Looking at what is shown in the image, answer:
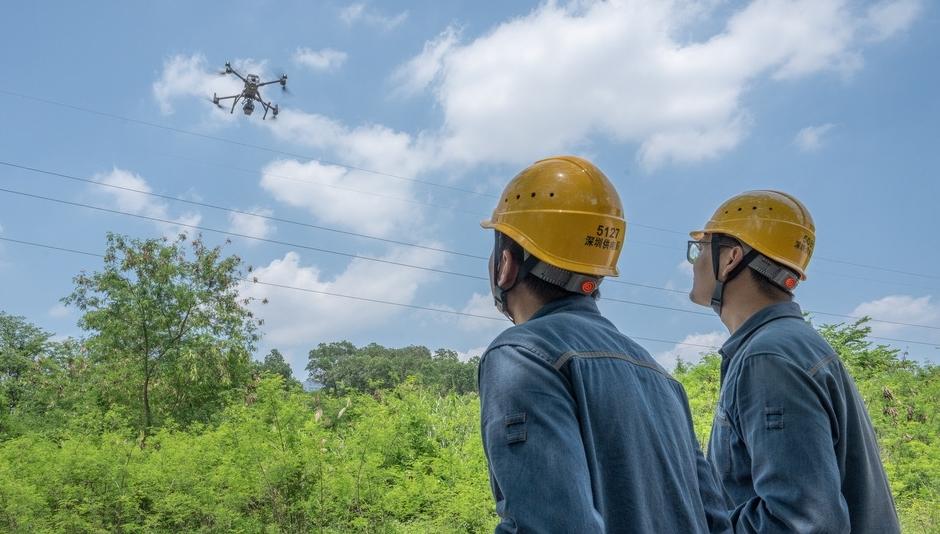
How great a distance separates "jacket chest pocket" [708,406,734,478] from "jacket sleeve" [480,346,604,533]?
94 centimetres

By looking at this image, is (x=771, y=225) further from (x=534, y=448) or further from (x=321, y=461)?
(x=321, y=461)

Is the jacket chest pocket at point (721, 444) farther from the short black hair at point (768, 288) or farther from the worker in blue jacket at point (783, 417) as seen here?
the short black hair at point (768, 288)

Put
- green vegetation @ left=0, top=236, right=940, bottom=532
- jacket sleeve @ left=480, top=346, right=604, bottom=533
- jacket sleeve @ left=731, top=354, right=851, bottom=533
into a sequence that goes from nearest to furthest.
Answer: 1. jacket sleeve @ left=480, top=346, right=604, bottom=533
2. jacket sleeve @ left=731, top=354, right=851, bottom=533
3. green vegetation @ left=0, top=236, right=940, bottom=532

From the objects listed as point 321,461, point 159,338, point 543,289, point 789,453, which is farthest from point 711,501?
point 159,338

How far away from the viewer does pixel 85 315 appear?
79.0 feet

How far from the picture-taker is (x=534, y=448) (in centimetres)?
126

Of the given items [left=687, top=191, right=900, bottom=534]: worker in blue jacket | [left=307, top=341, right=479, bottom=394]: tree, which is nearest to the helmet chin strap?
[left=687, top=191, right=900, bottom=534]: worker in blue jacket

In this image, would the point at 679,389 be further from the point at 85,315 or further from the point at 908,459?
the point at 85,315

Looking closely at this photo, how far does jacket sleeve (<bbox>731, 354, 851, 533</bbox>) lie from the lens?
1844mm

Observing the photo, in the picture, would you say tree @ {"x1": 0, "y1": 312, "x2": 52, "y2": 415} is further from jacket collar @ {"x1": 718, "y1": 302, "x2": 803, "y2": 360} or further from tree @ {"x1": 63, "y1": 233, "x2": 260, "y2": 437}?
jacket collar @ {"x1": 718, "y1": 302, "x2": 803, "y2": 360}

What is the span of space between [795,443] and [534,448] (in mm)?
927

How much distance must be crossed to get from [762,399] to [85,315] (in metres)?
25.4

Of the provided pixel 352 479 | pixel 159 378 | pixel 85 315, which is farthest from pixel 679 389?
pixel 85 315

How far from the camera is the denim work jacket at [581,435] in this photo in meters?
1.25
